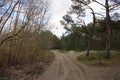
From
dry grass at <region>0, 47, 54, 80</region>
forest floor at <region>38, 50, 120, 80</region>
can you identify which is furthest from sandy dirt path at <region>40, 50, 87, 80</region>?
dry grass at <region>0, 47, 54, 80</region>

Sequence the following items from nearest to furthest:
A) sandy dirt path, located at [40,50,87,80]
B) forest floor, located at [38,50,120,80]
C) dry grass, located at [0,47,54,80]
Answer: sandy dirt path, located at [40,50,87,80], forest floor, located at [38,50,120,80], dry grass, located at [0,47,54,80]

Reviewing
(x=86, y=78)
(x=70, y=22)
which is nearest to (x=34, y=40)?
(x=70, y=22)

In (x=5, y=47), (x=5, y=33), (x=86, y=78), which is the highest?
(x=5, y=33)

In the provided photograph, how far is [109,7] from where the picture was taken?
2891 cm

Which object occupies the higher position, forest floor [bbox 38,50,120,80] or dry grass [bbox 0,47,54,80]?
dry grass [bbox 0,47,54,80]

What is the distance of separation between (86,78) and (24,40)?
9.15 metres

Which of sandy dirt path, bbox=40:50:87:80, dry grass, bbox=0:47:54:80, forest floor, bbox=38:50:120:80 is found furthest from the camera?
dry grass, bbox=0:47:54:80

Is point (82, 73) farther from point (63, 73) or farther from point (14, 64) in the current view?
point (14, 64)

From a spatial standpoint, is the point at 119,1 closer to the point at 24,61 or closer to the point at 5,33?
the point at 24,61

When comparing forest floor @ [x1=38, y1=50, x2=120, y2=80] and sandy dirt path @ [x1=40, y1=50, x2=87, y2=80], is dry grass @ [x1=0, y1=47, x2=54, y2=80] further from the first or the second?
forest floor @ [x1=38, y1=50, x2=120, y2=80]

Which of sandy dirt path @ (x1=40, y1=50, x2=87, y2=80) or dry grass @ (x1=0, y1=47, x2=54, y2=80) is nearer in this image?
sandy dirt path @ (x1=40, y1=50, x2=87, y2=80)

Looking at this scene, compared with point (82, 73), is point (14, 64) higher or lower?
higher

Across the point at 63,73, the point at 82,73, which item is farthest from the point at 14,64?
the point at 82,73

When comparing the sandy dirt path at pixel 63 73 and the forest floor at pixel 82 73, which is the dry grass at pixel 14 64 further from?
the forest floor at pixel 82 73
